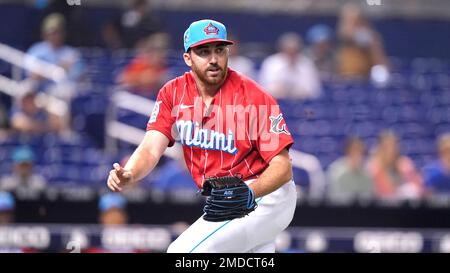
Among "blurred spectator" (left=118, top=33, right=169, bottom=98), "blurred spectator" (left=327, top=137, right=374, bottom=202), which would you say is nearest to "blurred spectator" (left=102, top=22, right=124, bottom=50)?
"blurred spectator" (left=118, top=33, right=169, bottom=98)

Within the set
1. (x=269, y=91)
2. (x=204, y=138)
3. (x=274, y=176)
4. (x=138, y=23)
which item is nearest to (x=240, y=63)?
(x=269, y=91)

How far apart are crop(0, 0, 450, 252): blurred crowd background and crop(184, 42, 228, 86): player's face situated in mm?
4192

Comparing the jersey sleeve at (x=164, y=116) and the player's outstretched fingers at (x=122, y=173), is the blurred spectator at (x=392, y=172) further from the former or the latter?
the player's outstretched fingers at (x=122, y=173)

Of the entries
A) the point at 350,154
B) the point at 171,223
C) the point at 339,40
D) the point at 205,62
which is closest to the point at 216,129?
the point at 205,62

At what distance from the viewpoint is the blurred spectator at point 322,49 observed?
476 inches

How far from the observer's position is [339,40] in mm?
12359

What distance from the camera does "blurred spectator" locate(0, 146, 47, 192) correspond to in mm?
10398

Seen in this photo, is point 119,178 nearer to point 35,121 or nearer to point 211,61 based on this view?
point 211,61

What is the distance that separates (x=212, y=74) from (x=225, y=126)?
329mm

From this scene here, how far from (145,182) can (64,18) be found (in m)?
2.19

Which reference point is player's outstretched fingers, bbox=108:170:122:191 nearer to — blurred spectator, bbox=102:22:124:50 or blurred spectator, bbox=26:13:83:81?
blurred spectator, bbox=26:13:83:81

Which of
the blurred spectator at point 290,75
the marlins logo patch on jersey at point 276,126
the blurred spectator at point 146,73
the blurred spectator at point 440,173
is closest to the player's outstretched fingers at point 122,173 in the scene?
the marlins logo patch on jersey at point 276,126

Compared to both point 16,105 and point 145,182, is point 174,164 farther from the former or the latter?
point 16,105

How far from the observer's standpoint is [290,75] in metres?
11.7
